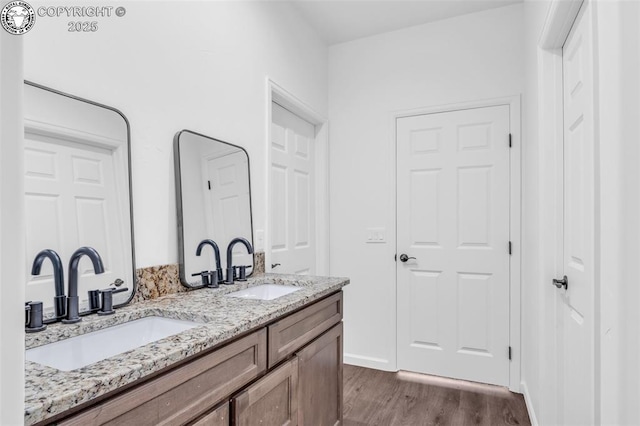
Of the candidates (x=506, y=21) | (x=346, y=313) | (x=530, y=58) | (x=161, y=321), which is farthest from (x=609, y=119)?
(x=346, y=313)

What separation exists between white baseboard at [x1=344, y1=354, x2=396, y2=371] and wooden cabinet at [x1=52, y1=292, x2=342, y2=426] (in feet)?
3.55

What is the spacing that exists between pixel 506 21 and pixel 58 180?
116 inches

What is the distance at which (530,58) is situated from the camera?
225 centimetres

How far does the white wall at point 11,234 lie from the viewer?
1.18 feet

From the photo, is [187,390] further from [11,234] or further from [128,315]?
[11,234]

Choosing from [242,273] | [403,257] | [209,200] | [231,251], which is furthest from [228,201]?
[403,257]

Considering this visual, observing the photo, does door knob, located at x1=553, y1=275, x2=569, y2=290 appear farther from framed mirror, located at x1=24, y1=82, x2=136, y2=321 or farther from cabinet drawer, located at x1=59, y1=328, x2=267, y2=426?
framed mirror, located at x1=24, y1=82, x2=136, y2=321

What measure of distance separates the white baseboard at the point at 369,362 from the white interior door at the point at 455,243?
11cm

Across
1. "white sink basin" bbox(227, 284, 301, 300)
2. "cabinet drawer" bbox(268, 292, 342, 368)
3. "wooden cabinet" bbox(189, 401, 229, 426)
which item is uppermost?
"white sink basin" bbox(227, 284, 301, 300)

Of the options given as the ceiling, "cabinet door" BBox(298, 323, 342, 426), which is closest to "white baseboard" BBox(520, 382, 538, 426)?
"cabinet door" BBox(298, 323, 342, 426)

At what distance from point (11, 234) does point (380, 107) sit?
2954 millimetres

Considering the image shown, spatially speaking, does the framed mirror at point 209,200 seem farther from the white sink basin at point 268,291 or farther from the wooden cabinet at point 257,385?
Answer: the wooden cabinet at point 257,385

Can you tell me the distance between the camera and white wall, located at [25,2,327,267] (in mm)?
1281

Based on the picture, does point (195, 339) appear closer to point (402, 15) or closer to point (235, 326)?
point (235, 326)
